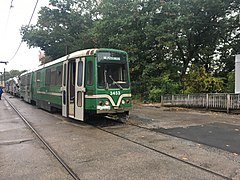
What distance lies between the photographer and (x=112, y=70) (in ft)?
38.3

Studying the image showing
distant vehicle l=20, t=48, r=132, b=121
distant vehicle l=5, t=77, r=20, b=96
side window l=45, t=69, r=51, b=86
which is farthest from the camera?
distant vehicle l=5, t=77, r=20, b=96

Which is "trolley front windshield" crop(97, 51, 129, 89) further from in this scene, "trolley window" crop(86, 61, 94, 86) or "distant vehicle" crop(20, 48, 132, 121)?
"trolley window" crop(86, 61, 94, 86)

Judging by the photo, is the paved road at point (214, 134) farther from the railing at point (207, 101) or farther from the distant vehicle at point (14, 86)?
the distant vehicle at point (14, 86)

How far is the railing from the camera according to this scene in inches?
576

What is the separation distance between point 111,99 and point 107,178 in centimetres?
625

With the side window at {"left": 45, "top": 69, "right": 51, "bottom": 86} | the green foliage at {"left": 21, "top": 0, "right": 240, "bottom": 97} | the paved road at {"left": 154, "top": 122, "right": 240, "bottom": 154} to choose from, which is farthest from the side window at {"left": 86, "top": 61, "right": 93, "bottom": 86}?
the green foliage at {"left": 21, "top": 0, "right": 240, "bottom": 97}

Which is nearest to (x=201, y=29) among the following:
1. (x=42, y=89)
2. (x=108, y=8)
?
(x=108, y=8)

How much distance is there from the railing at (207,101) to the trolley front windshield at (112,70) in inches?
248

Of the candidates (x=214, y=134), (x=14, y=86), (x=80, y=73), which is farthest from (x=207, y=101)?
(x=14, y=86)

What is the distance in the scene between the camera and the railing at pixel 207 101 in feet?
48.0

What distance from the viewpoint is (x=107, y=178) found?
16.7ft

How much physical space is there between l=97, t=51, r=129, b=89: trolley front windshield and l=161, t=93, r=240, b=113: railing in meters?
6.30

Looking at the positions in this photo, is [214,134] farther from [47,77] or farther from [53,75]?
[47,77]

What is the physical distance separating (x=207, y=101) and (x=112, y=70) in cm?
735
